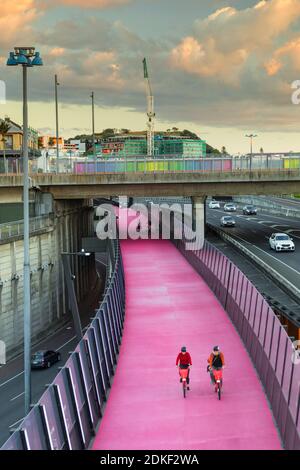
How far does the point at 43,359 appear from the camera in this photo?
1601 inches

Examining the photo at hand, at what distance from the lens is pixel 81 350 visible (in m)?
16.5

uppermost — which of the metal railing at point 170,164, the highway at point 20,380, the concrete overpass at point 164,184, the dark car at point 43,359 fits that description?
the metal railing at point 170,164

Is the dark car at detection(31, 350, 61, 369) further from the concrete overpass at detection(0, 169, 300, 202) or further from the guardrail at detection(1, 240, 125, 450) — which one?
the guardrail at detection(1, 240, 125, 450)

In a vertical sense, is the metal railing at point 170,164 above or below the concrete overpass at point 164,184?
above

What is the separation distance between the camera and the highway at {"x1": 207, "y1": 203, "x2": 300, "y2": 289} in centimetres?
4644

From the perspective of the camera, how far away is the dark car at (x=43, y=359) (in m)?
40.4

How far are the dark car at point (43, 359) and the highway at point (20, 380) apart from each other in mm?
269

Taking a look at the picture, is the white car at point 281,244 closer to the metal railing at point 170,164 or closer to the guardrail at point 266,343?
the metal railing at point 170,164

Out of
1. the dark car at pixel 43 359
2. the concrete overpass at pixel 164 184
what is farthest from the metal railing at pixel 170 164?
the dark car at pixel 43 359

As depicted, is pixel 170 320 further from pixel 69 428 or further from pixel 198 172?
pixel 198 172

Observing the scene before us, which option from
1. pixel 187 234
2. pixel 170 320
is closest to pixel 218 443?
pixel 170 320

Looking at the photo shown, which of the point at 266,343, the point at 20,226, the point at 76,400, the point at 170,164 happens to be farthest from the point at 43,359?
the point at 76,400

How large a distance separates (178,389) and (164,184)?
4156cm
